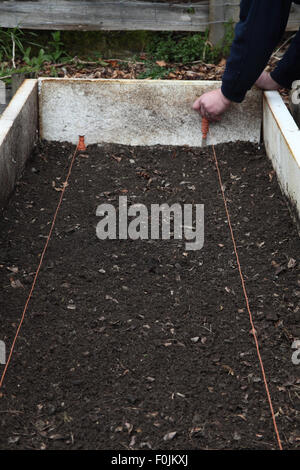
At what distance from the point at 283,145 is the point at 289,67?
56 cm

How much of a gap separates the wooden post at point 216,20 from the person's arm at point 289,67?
871 millimetres

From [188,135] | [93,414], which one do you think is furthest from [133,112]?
[93,414]

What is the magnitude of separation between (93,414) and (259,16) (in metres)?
1.98

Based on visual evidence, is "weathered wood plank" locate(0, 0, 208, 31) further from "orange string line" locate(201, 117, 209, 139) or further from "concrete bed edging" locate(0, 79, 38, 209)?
"orange string line" locate(201, 117, 209, 139)

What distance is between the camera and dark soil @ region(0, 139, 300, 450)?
77.5 inches

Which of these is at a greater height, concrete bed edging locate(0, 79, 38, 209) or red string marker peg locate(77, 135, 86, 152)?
concrete bed edging locate(0, 79, 38, 209)

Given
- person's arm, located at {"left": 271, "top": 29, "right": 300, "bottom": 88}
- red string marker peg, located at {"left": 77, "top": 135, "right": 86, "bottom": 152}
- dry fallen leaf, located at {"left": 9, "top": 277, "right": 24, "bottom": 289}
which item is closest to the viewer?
dry fallen leaf, located at {"left": 9, "top": 277, "right": 24, "bottom": 289}

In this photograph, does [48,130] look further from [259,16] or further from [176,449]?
[176,449]

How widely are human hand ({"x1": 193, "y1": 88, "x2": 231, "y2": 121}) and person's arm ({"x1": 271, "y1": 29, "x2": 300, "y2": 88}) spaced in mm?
313

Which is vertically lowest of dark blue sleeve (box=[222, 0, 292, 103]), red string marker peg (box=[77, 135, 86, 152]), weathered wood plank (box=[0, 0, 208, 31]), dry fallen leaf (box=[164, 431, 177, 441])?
red string marker peg (box=[77, 135, 86, 152])

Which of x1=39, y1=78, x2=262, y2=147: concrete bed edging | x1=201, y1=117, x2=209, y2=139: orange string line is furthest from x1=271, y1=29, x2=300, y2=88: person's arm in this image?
x1=201, y1=117, x2=209, y2=139: orange string line

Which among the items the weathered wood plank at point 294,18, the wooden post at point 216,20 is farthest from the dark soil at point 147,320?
the weathered wood plank at point 294,18

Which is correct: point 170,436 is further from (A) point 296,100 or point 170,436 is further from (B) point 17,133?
(A) point 296,100

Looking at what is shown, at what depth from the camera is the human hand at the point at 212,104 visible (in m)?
3.58
